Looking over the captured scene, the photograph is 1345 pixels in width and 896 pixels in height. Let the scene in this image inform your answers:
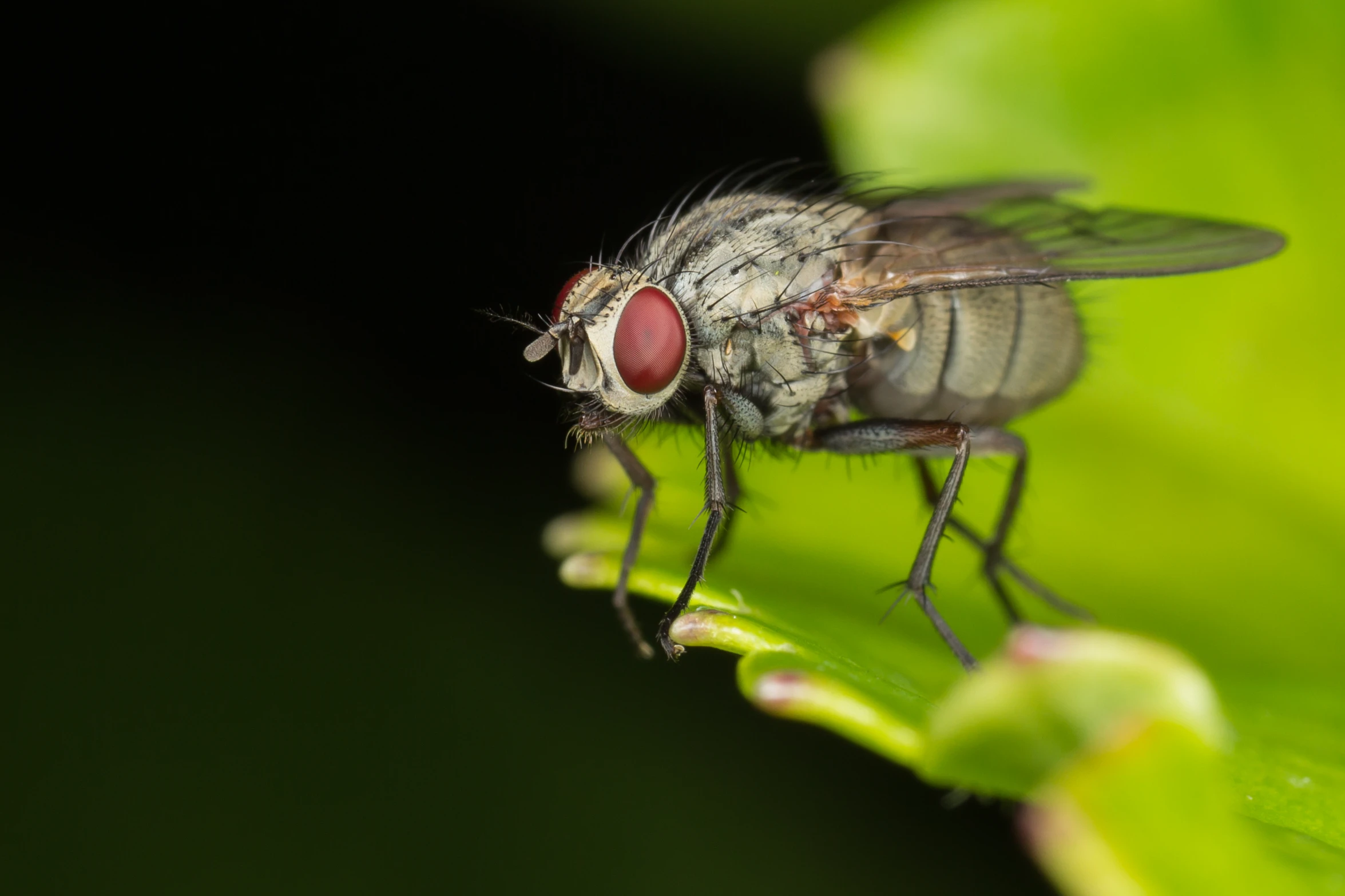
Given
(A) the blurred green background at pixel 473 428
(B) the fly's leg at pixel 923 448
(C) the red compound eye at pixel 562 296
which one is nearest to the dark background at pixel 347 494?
(A) the blurred green background at pixel 473 428

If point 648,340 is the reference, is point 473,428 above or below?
below

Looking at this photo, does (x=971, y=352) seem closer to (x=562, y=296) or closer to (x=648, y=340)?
(x=648, y=340)

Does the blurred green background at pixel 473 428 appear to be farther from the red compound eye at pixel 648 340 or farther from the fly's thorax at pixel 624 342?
the red compound eye at pixel 648 340

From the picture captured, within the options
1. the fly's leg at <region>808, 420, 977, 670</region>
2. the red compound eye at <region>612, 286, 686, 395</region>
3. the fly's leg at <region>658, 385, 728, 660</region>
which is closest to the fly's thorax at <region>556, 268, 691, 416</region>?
the red compound eye at <region>612, 286, 686, 395</region>

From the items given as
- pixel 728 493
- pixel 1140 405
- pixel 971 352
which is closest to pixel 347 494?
pixel 728 493

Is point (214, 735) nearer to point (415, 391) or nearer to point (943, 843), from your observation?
point (415, 391)

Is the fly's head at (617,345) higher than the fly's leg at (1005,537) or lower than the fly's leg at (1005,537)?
higher
